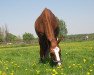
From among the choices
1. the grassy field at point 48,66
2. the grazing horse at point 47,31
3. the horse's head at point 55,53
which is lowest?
the grassy field at point 48,66

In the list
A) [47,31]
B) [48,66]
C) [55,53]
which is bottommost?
[48,66]

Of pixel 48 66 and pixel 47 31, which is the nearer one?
pixel 48 66

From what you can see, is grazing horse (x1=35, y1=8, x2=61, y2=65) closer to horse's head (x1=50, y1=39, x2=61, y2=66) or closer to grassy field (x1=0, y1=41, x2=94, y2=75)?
horse's head (x1=50, y1=39, x2=61, y2=66)

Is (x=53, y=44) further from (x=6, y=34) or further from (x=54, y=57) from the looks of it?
(x=6, y=34)

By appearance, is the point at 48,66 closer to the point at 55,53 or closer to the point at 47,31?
the point at 55,53

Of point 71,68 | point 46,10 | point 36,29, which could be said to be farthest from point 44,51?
point 71,68

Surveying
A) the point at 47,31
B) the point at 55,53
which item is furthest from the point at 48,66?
the point at 47,31

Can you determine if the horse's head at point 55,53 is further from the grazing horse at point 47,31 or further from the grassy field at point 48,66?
the grassy field at point 48,66

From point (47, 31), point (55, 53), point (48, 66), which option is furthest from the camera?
point (47, 31)

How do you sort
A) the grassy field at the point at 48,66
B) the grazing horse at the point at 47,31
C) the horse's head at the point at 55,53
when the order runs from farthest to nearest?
the grazing horse at the point at 47,31 < the horse's head at the point at 55,53 < the grassy field at the point at 48,66

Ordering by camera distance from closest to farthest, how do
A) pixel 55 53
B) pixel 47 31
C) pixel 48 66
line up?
1. pixel 55 53
2. pixel 48 66
3. pixel 47 31

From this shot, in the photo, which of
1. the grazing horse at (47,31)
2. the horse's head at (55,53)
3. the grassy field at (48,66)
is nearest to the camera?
the grassy field at (48,66)

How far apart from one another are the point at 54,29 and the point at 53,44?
1974 mm

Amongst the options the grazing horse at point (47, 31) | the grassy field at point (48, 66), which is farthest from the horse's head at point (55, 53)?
the grassy field at point (48, 66)
